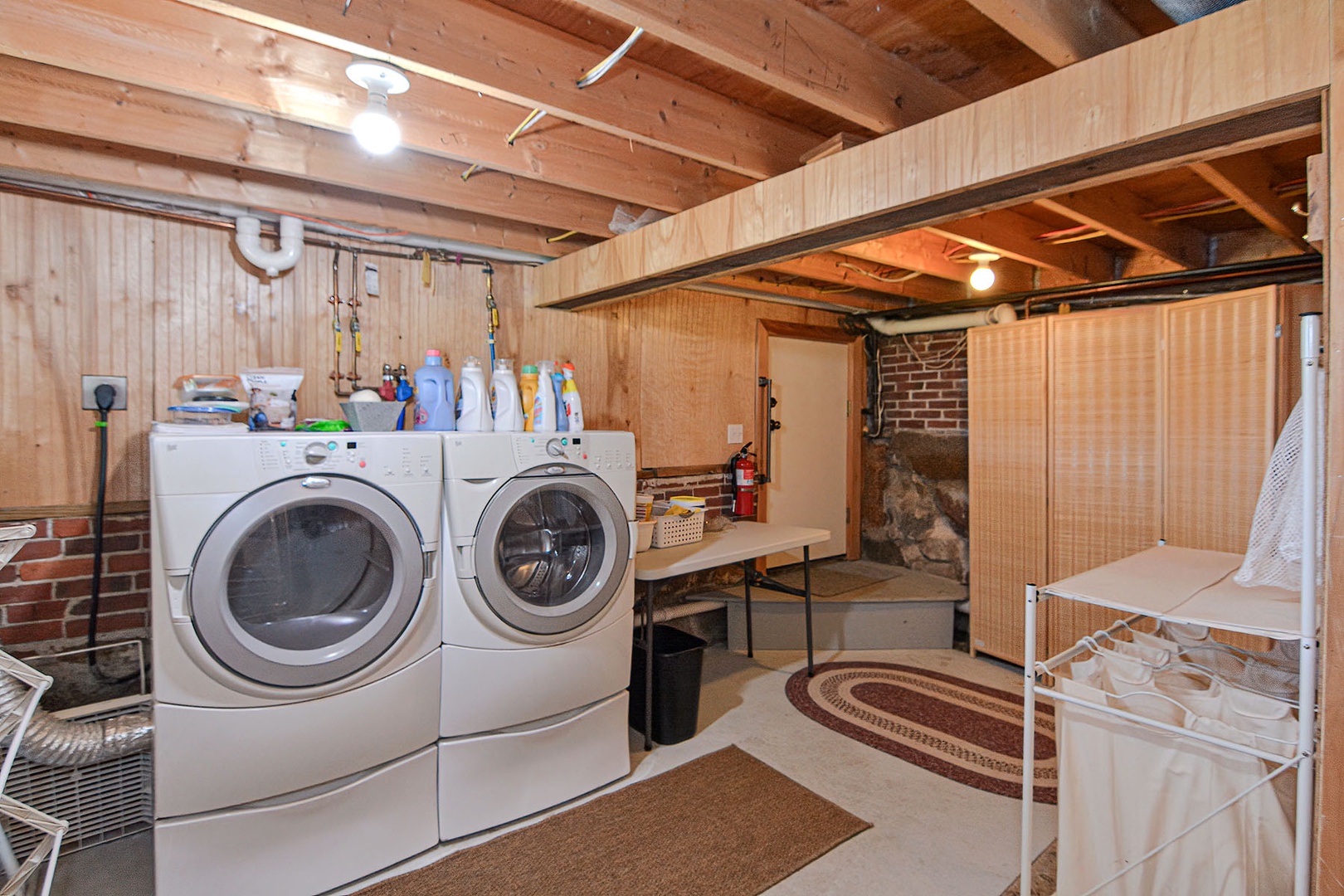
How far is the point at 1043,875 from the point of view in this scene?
1.98m

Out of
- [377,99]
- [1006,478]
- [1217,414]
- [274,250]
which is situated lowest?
[1006,478]

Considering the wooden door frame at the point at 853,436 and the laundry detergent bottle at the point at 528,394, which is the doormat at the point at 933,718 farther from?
the laundry detergent bottle at the point at 528,394

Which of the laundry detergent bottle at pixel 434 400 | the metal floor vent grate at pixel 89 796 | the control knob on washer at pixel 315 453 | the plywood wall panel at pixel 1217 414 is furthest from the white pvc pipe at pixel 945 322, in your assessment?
the metal floor vent grate at pixel 89 796

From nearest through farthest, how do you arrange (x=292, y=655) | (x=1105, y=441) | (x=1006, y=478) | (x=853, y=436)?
1. (x=292, y=655)
2. (x=1105, y=441)
3. (x=1006, y=478)
4. (x=853, y=436)

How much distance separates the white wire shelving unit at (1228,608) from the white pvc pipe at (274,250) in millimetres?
2655

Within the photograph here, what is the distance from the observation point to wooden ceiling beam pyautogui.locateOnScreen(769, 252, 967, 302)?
3422mm

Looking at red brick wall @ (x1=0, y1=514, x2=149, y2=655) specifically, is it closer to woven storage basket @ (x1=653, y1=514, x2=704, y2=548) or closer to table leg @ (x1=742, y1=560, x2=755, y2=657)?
woven storage basket @ (x1=653, y1=514, x2=704, y2=548)

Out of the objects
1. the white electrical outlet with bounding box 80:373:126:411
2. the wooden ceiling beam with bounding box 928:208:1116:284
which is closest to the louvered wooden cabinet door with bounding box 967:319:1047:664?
the wooden ceiling beam with bounding box 928:208:1116:284

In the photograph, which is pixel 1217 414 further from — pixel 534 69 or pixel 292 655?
pixel 292 655

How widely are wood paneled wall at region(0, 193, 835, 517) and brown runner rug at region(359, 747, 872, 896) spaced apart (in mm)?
1684

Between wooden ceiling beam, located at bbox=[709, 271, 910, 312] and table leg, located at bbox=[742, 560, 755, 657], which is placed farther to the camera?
wooden ceiling beam, located at bbox=[709, 271, 910, 312]

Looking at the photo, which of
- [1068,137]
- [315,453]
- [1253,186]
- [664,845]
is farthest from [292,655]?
[1253,186]

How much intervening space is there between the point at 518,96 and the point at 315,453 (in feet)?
3.63

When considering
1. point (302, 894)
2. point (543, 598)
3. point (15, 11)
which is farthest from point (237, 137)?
point (302, 894)
